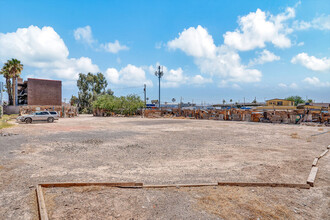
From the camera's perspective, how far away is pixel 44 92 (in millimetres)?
55094

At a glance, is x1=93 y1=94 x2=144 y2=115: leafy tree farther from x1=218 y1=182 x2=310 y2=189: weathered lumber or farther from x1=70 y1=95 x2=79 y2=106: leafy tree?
x1=218 y1=182 x2=310 y2=189: weathered lumber

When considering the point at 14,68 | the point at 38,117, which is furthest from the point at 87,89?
the point at 38,117

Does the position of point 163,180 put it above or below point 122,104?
below

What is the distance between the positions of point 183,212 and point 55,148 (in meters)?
8.25

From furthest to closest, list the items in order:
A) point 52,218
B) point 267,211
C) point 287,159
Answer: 1. point 287,159
2. point 267,211
3. point 52,218

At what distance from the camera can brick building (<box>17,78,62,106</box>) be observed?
173 ft

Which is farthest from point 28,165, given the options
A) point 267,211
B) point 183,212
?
point 267,211

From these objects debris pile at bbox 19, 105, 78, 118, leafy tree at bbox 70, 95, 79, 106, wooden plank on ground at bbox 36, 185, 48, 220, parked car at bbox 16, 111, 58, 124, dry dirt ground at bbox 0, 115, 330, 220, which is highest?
leafy tree at bbox 70, 95, 79, 106

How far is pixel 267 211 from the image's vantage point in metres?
3.84

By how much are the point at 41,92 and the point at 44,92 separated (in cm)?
79

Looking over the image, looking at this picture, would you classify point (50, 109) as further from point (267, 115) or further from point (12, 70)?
point (267, 115)

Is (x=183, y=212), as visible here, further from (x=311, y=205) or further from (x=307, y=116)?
(x=307, y=116)

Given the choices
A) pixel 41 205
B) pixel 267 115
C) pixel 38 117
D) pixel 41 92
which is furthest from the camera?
pixel 41 92

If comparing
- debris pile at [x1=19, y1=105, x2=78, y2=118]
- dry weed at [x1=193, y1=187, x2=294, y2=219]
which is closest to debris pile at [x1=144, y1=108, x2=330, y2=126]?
debris pile at [x1=19, y1=105, x2=78, y2=118]
